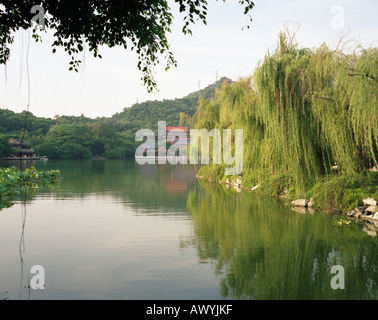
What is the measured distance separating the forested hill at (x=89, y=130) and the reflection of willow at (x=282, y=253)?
48155 millimetres

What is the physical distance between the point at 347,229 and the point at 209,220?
4.11 meters

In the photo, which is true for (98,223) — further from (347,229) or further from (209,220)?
(347,229)

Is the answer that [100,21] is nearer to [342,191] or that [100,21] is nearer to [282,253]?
[282,253]

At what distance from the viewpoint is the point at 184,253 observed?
8.75 metres

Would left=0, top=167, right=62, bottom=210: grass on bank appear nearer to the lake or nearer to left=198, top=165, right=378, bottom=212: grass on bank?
the lake

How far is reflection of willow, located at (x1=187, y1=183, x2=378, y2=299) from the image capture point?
21.5 feet

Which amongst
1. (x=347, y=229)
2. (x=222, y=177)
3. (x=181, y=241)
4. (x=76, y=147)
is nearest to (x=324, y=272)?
(x=181, y=241)

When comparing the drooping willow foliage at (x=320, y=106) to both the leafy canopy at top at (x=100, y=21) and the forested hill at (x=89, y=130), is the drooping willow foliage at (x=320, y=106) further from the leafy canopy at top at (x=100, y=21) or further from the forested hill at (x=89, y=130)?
the forested hill at (x=89, y=130)

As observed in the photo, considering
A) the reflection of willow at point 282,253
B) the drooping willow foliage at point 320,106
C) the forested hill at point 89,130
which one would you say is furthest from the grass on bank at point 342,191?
A: the forested hill at point 89,130

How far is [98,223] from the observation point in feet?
40.3

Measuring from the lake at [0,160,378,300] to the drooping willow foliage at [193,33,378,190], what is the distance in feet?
6.79

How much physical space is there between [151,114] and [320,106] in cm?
10285

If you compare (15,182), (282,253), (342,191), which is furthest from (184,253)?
(15,182)

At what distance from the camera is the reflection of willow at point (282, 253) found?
657cm
